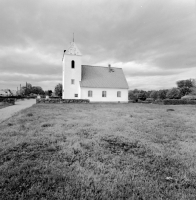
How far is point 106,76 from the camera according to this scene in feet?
98.8

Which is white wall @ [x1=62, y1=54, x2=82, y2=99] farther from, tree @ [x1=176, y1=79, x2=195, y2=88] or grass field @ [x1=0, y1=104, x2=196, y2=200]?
tree @ [x1=176, y1=79, x2=195, y2=88]

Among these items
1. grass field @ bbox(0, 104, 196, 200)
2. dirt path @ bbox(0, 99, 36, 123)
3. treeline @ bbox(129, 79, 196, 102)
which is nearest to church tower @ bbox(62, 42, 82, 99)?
dirt path @ bbox(0, 99, 36, 123)

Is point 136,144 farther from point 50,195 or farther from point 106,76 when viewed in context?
point 106,76

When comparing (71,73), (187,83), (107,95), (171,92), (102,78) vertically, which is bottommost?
(107,95)

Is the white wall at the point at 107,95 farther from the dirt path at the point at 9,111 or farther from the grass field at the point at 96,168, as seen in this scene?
the grass field at the point at 96,168

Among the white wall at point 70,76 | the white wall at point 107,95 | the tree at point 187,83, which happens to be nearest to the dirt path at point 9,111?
the white wall at point 70,76

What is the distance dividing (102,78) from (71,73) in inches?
252

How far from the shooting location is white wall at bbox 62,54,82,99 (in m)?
27.1

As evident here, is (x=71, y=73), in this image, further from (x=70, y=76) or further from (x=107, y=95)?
(x=107, y=95)

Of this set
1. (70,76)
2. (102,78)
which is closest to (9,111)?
(70,76)

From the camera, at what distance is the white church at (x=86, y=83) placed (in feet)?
89.0

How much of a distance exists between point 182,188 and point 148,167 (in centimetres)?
71

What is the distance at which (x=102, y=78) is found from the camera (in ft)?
96.3

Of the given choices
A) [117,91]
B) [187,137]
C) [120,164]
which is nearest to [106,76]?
[117,91]
